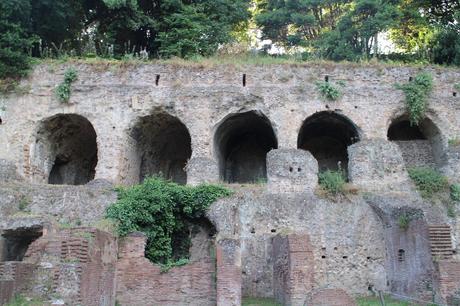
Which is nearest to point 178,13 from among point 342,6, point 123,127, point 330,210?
point 123,127

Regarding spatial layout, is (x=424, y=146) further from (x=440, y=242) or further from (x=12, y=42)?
(x=12, y=42)

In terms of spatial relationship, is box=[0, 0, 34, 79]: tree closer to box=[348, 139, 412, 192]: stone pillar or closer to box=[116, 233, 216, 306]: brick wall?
box=[116, 233, 216, 306]: brick wall

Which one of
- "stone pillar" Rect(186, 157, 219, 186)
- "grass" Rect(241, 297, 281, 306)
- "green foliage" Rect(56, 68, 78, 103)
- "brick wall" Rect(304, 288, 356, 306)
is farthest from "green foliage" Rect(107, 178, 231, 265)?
"brick wall" Rect(304, 288, 356, 306)

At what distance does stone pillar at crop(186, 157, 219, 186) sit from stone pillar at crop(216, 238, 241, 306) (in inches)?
169

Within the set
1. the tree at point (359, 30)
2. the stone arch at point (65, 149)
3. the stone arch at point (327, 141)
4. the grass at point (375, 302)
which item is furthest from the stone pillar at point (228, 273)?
the tree at point (359, 30)

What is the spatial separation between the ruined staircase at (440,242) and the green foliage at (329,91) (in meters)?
6.67

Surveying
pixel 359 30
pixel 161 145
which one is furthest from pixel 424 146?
pixel 161 145

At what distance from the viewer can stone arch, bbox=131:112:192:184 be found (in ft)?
67.8

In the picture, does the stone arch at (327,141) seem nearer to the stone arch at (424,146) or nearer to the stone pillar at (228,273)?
the stone arch at (424,146)

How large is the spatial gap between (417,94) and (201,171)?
27.8ft

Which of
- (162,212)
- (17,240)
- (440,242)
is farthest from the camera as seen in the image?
(162,212)

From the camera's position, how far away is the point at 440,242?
14.6 meters

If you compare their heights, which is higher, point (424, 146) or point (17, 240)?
point (424, 146)

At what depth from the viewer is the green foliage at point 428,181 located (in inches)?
704
